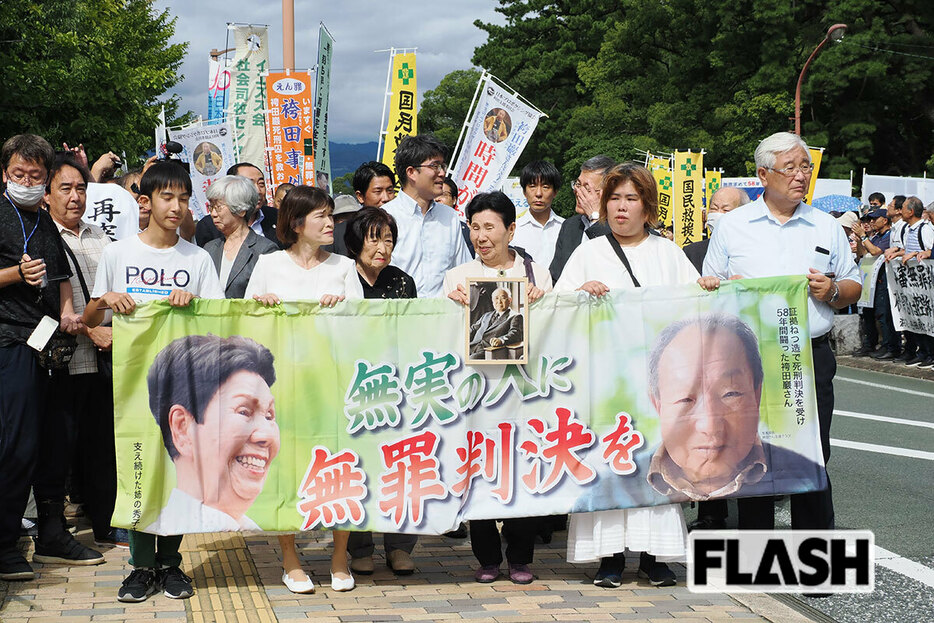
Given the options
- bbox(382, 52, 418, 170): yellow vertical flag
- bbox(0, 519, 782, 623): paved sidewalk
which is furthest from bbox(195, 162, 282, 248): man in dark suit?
bbox(382, 52, 418, 170): yellow vertical flag

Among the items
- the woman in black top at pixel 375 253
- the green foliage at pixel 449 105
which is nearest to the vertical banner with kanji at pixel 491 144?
the woman in black top at pixel 375 253

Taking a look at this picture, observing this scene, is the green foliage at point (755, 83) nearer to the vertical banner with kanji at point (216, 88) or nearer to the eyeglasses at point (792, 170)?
the vertical banner with kanji at point (216, 88)

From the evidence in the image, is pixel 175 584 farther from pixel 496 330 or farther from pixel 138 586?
pixel 496 330

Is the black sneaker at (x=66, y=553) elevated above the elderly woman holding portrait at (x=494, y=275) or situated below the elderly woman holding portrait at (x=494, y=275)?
below

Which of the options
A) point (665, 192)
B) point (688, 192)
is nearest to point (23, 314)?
point (688, 192)

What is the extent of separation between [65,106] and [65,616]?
19058 millimetres

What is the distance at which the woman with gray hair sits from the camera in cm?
634

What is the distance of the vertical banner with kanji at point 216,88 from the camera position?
2095cm

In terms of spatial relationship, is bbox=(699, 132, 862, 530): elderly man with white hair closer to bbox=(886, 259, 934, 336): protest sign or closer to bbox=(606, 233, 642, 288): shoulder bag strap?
bbox=(606, 233, 642, 288): shoulder bag strap

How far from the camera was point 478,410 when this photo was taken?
17.3ft

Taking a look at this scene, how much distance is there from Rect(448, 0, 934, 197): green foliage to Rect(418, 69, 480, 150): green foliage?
425 inches

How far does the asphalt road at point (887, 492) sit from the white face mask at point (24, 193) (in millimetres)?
4437

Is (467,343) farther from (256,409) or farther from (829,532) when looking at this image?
(829,532)

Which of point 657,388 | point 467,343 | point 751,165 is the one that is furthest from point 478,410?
point 751,165
